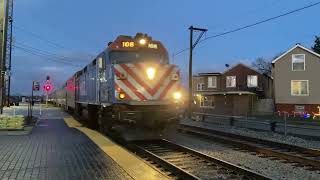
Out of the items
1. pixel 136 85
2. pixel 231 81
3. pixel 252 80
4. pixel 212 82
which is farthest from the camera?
pixel 212 82

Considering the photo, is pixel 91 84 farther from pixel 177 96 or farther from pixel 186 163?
pixel 186 163

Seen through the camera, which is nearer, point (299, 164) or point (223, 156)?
point (299, 164)

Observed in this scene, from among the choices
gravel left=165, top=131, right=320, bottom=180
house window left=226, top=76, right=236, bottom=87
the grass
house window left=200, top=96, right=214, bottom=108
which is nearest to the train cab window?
gravel left=165, top=131, right=320, bottom=180

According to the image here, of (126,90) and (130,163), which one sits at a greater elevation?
(126,90)

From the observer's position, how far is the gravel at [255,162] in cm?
1048

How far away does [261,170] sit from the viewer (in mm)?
11039

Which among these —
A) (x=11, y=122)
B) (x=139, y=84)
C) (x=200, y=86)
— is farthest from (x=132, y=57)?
(x=200, y=86)

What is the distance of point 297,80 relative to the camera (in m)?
50.9

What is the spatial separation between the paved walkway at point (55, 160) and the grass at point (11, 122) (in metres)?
3.64

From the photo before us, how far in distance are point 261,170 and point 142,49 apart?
7.51 metres

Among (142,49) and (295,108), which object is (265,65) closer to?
(295,108)

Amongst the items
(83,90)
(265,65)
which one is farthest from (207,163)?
(265,65)

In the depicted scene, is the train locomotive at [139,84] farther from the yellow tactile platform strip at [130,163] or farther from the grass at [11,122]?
the grass at [11,122]

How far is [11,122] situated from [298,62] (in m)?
38.4
